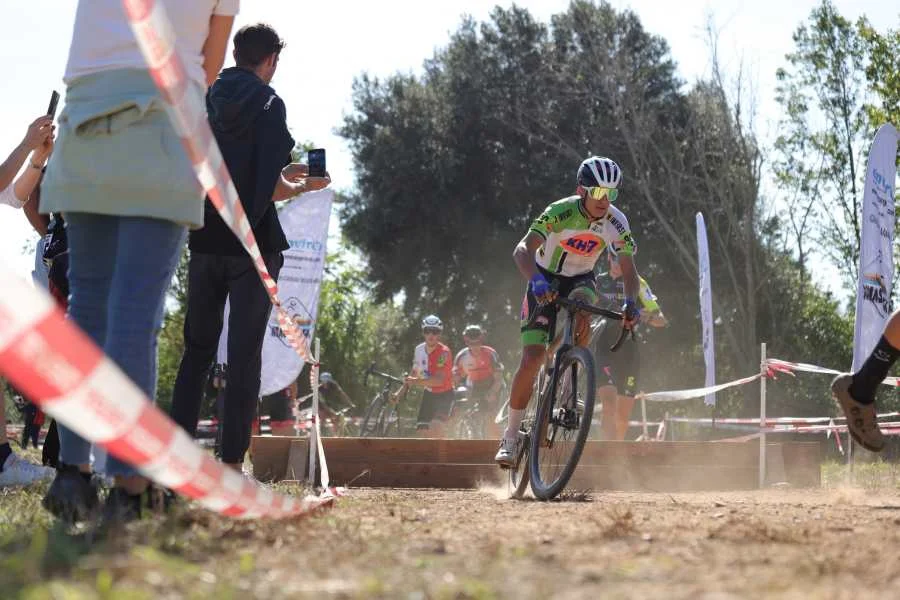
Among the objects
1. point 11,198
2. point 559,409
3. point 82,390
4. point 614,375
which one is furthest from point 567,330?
point 82,390

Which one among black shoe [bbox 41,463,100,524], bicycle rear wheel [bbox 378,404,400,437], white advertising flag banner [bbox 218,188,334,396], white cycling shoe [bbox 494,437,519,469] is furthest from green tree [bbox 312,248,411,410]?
black shoe [bbox 41,463,100,524]

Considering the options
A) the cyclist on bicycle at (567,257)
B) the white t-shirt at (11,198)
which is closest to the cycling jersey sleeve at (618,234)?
the cyclist on bicycle at (567,257)

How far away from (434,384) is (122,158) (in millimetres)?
14355

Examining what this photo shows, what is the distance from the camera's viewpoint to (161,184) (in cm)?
410

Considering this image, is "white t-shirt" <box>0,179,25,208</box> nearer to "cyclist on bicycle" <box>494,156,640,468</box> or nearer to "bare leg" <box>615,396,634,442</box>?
"cyclist on bicycle" <box>494,156,640,468</box>

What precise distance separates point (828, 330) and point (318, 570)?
3268cm

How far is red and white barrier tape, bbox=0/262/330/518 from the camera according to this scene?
2.64 m

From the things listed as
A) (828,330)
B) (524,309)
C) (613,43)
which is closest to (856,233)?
(828,330)

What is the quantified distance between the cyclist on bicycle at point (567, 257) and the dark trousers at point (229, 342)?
222 centimetres

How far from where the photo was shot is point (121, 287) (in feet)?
13.3

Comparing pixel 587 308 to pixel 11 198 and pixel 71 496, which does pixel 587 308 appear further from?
pixel 71 496

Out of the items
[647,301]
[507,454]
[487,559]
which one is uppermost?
[647,301]

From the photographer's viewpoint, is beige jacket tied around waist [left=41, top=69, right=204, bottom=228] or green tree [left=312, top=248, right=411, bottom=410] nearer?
Result: beige jacket tied around waist [left=41, top=69, right=204, bottom=228]

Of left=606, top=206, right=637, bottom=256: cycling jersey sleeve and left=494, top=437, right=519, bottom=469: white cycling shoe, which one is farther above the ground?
left=606, top=206, right=637, bottom=256: cycling jersey sleeve
